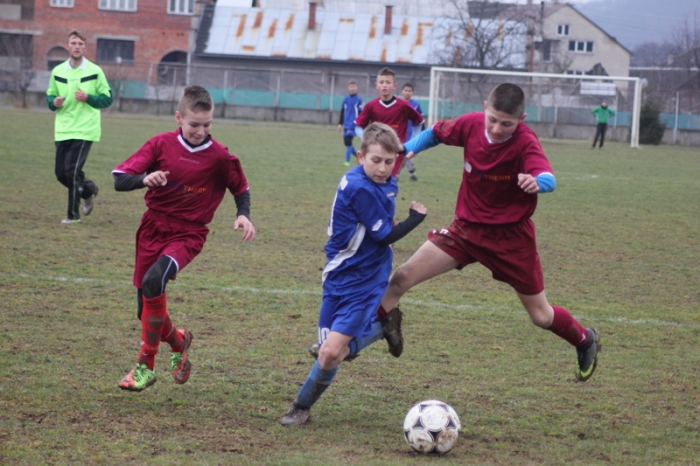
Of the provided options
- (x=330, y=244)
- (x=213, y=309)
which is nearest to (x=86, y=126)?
(x=213, y=309)

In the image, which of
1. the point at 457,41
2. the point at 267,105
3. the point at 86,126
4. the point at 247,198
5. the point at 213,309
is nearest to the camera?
the point at 247,198

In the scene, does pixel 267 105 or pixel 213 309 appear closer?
A: pixel 213 309

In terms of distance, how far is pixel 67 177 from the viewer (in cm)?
928

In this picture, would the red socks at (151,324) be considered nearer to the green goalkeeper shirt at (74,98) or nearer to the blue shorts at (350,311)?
the blue shorts at (350,311)

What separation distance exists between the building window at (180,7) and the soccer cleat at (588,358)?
51361 millimetres

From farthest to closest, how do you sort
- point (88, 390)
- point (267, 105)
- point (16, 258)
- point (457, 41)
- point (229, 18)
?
point (229, 18) → point (457, 41) → point (267, 105) → point (16, 258) → point (88, 390)

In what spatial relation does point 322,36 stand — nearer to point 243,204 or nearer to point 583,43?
point 583,43

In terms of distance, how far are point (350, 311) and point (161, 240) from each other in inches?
45.2

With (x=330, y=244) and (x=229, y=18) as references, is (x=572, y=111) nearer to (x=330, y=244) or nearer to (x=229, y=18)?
(x=229, y=18)

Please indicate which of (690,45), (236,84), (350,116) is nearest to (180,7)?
(236,84)

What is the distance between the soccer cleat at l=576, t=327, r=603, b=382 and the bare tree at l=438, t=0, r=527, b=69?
4121cm

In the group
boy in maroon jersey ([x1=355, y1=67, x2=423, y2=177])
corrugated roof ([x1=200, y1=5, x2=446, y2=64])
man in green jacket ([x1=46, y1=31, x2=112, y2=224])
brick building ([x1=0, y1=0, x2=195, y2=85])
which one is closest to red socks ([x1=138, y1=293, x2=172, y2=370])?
man in green jacket ([x1=46, y1=31, x2=112, y2=224])

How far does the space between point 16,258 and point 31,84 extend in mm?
38109

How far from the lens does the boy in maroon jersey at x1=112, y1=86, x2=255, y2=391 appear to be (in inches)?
168
